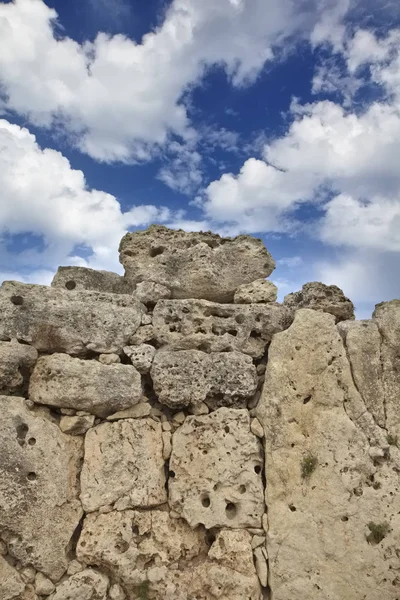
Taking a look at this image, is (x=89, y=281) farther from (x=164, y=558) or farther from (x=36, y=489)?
(x=164, y=558)

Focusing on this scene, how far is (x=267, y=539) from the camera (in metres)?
3.91

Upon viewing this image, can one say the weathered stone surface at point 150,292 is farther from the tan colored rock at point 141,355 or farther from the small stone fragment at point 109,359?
the small stone fragment at point 109,359

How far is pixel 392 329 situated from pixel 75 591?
11.9ft

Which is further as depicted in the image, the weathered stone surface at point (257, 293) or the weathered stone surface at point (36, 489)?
the weathered stone surface at point (257, 293)

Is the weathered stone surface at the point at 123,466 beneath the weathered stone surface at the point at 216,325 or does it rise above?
beneath

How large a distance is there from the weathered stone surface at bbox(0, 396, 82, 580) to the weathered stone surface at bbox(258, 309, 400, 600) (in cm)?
176

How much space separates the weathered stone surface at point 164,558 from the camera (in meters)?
3.80

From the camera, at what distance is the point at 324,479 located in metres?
3.98

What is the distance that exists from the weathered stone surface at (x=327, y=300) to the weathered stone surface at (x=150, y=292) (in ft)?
4.68

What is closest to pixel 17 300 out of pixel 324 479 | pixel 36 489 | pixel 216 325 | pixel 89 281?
pixel 89 281

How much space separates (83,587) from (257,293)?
308 centimetres

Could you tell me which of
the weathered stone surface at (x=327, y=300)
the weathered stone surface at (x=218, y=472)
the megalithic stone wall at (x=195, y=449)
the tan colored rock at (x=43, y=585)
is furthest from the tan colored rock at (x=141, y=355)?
the tan colored rock at (x=43, y=585)

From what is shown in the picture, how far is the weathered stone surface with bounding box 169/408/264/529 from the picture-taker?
398cm

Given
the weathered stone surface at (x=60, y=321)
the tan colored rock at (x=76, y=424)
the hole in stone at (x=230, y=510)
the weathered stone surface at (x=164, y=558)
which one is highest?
the weathered stone surface at (x=60, y=321)
